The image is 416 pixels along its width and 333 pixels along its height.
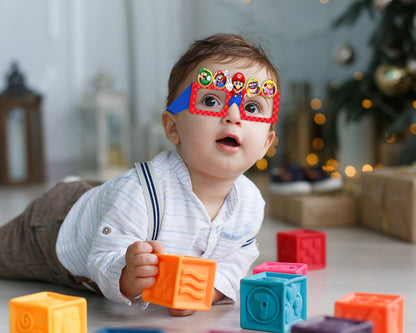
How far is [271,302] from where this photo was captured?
2.50ft

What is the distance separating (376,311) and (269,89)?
376 millimetres

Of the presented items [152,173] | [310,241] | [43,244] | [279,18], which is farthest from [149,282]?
[279,18]

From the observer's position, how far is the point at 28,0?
351 centimetres

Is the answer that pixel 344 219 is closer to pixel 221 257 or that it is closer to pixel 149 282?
pixel 221 257

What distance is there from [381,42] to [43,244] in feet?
5.38

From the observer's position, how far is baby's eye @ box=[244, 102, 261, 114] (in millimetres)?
876

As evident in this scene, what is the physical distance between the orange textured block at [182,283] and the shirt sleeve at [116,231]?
0.30 ft

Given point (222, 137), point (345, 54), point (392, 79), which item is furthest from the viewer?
point (345, 54)

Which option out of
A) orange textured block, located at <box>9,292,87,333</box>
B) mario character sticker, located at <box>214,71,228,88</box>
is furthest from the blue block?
mario character sticker, located at <box>214,71,228,88</box>

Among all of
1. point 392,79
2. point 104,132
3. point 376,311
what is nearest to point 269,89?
point 376,311

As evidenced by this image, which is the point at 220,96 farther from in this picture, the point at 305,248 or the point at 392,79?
the point at 392,79

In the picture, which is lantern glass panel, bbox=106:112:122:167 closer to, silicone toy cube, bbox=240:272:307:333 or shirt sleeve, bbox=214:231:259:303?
shirt sleeve, bbox=214:231:259:303

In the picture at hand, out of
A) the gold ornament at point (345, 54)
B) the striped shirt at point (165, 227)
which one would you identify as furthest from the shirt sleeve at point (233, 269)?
the gold ornament at point (345, 54)

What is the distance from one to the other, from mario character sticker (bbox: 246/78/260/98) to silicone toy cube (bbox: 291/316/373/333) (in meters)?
0.37
